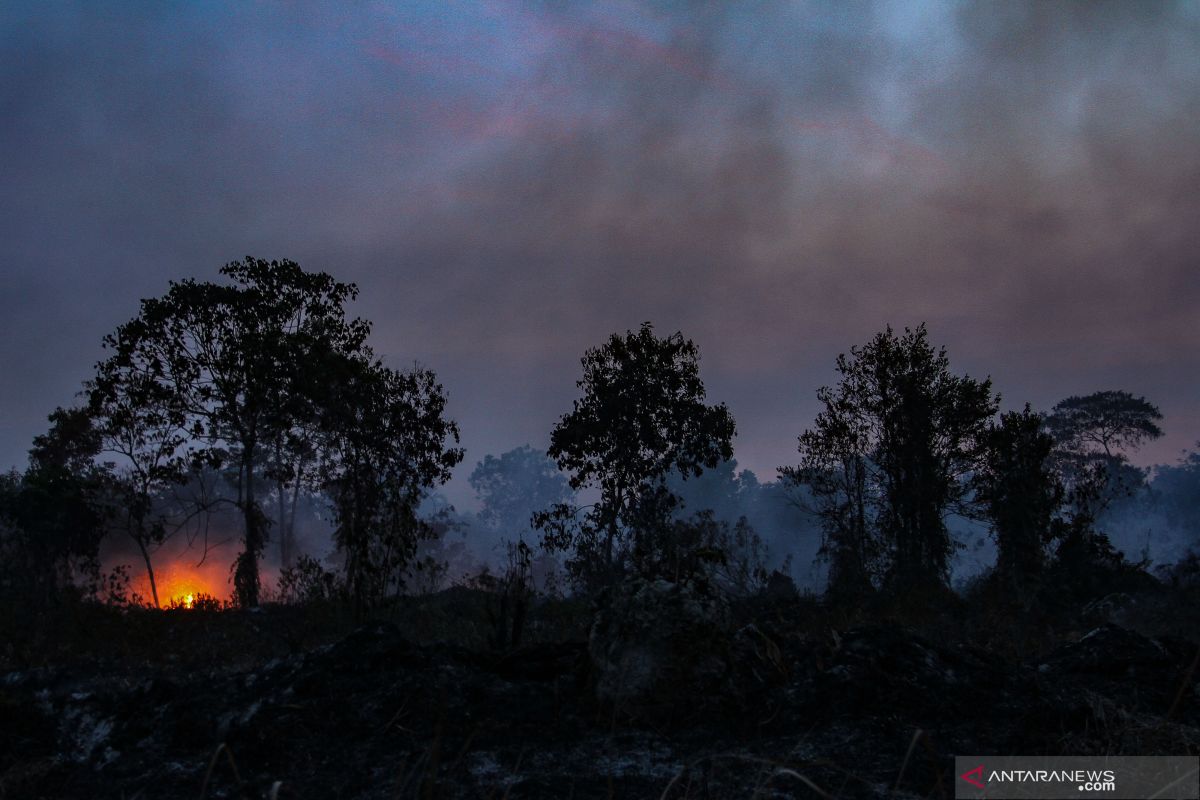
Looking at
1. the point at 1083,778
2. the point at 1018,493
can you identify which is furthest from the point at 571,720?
the point at 1018,493

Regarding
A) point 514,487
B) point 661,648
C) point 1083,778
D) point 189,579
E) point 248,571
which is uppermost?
point 514,487

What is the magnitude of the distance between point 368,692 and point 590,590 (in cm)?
1505

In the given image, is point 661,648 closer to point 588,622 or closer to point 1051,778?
point 1051,778

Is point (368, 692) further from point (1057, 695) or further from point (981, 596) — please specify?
point (981, 596)

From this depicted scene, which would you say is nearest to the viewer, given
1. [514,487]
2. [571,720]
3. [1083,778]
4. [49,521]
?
[1083,778]

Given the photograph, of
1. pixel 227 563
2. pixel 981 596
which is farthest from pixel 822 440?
pixel 227 563

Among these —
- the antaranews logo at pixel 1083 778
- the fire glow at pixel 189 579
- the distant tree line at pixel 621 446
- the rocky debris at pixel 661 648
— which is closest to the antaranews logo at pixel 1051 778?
the antaranews logo at pixel 1083 778

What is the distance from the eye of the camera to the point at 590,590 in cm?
2212

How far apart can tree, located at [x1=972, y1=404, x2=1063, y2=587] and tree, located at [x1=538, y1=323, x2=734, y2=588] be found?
8.14 metres

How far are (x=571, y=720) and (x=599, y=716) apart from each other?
12.1 inches

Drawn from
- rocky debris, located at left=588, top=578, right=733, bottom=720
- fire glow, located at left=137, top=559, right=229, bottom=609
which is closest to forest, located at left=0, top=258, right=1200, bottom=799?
rocky debris, located at left=588, top=578, right=733, bottom=720

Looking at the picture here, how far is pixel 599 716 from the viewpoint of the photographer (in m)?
6.86

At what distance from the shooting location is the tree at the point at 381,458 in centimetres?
1952

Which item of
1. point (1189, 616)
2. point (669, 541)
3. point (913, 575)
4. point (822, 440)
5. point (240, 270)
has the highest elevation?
point (240, 270)
